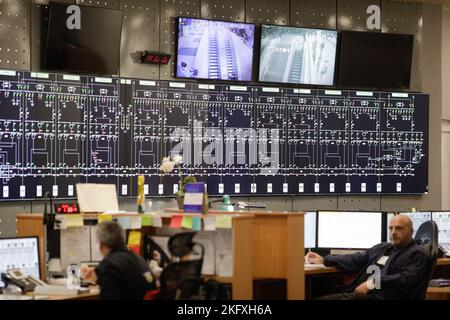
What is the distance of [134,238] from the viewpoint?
602 cm

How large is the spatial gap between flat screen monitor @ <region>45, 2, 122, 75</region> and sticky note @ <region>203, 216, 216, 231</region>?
122 inches

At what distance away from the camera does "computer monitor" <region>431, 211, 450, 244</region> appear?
8.05 metres

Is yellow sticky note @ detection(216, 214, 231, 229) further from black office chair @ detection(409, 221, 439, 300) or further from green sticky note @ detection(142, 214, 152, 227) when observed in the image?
black office chair @ detection(409, 221, 439, 300)

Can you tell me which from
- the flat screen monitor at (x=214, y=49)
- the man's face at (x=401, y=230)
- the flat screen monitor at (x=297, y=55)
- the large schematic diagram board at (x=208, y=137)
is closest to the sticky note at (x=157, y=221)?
the man's face at (x=401, y=230)

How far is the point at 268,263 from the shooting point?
567cm

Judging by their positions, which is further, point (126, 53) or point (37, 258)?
point (126, 53)

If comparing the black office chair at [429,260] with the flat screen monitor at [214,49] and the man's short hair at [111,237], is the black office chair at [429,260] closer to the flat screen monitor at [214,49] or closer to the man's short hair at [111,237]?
the man's short hair at [111,237]

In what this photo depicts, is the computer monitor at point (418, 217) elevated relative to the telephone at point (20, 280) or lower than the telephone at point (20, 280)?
elevated

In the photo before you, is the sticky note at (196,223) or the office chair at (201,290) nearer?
the office chair at (201,290)

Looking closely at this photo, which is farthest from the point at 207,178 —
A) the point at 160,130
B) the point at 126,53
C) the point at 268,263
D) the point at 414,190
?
the point at 268,263

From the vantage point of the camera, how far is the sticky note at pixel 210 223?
5500mm

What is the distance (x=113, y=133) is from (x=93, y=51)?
0.82 metres

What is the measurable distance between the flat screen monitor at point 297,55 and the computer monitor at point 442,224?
212cm
